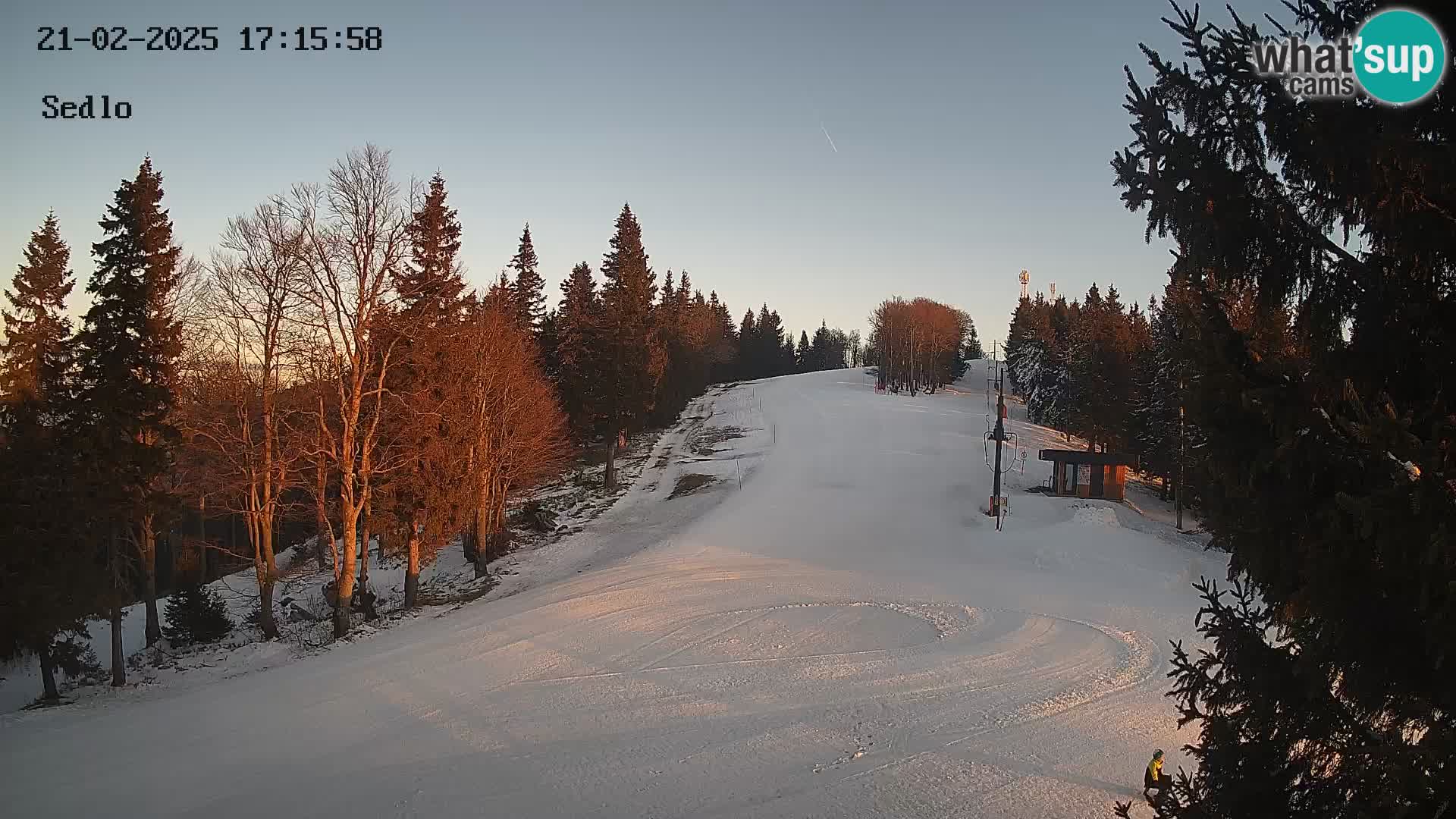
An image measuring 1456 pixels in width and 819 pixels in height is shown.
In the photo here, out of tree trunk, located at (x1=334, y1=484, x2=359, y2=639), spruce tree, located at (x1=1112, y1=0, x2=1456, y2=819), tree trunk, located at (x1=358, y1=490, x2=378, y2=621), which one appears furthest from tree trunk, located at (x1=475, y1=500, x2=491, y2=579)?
spruce tree, located at (x1=1112, y1=0, x2=1456, y2=819)

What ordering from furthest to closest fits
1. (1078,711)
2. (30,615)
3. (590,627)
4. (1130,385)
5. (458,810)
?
(1130,385), (590,627), (30,615), (1078,711), (458,810)

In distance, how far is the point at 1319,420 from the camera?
382 centimetres

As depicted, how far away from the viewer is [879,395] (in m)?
75.2

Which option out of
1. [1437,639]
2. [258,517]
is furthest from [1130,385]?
[1437,639]

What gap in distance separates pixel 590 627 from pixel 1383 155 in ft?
56.7

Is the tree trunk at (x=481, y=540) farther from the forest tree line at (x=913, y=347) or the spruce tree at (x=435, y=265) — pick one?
the forest tree line at (x=913, y=347)

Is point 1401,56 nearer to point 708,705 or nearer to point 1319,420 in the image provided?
point 1319,420

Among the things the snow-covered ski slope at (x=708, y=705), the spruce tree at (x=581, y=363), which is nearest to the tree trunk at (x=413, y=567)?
the snow-covered ski slope at (x=708, y=705)

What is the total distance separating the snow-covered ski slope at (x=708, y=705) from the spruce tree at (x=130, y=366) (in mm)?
5904

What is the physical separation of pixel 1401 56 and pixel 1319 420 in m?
2.18

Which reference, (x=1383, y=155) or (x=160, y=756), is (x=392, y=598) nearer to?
(x=160, y=756)
